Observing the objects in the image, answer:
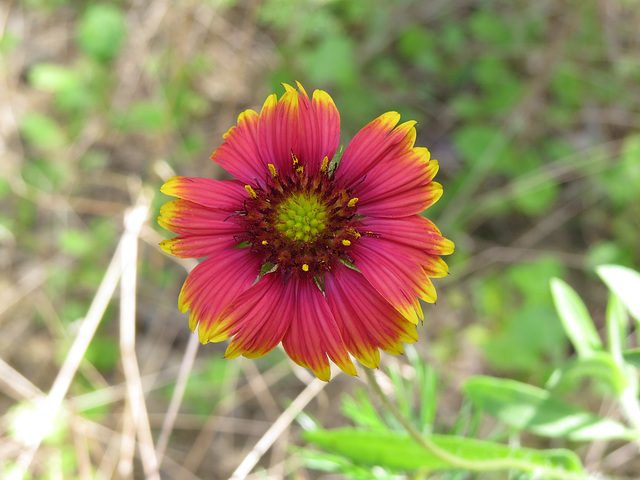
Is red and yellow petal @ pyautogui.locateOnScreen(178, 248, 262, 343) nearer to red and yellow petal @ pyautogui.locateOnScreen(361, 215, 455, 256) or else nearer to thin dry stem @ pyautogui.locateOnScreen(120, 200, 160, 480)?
red and yellow petal @ pyautogui.locateOnScreen(361, 215, 455, 256)

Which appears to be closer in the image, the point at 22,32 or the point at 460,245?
the point at 460,245

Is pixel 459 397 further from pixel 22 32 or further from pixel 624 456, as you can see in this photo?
pixel 22 32

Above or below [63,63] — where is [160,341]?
below

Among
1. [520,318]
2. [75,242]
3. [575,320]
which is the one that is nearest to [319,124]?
[575,320]

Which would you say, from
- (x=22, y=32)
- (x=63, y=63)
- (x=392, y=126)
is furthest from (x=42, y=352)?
(x=392, y=126)

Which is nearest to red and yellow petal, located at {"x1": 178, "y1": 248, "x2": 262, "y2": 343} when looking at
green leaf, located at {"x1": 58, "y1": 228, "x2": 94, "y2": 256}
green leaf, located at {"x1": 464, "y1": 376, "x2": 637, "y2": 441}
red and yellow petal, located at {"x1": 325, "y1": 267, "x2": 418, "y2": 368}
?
red and yellow petal, located at {"x1": 325, "y1": 267, "x2": 418, "y2": 368}

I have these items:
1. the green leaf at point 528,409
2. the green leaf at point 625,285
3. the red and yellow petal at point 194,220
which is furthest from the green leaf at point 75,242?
the green leaf at point 625,285

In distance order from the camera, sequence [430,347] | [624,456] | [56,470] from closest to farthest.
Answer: [624,456] < [56,470] < [430,347]

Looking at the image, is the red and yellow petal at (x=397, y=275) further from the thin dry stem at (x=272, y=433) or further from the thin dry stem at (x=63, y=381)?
the thin dry stem at (x=63, y=381)
